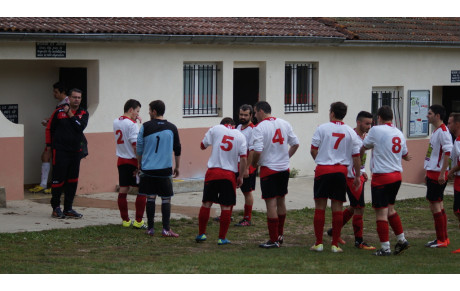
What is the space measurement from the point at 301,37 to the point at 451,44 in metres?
5.19

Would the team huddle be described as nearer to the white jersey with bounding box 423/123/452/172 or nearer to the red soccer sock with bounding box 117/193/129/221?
the white jersey with bounding box 423/123/452/172

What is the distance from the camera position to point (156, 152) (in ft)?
37.5

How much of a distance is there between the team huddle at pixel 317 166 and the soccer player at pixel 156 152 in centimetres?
1

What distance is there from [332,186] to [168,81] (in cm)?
730

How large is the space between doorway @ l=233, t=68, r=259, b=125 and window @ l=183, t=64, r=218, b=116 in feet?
4.84

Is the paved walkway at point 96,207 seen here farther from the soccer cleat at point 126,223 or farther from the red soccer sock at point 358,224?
the red soccer sock at point 358,224

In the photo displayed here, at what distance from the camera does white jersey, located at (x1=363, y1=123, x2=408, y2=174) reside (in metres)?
10.4

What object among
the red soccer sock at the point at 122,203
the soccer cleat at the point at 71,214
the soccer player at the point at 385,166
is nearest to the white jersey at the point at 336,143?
the soccer player at the point at 385,166

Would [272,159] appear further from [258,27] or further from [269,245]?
[258,27]

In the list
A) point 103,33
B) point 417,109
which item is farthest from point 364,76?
point 103,33

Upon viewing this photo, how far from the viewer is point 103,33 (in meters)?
15.6

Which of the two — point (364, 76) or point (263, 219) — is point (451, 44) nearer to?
point (364, 76)

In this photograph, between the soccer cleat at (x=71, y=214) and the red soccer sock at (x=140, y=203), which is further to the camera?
the soccer cleat at (x=71, y=214)

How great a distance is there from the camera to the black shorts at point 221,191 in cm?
1104
